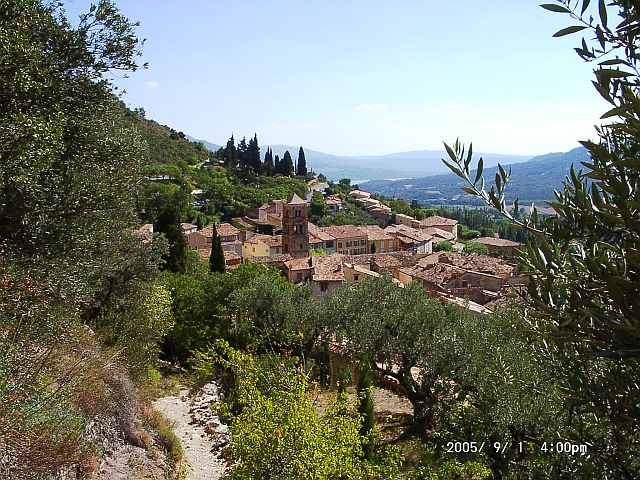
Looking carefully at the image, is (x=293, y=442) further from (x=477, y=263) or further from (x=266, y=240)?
(x=266, y=240)

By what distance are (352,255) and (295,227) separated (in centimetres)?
952

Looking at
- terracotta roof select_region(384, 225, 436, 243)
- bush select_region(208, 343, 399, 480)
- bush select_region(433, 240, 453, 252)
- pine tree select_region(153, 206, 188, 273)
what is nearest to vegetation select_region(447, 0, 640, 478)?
bush select_region(208, 343, 399, 480)

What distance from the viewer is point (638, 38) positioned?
7.47ft

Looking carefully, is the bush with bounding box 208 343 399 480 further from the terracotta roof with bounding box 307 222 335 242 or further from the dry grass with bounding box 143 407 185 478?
the terracotta roof with bounding box 307 222 335 242

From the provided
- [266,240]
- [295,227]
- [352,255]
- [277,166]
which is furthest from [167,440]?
[277,166]

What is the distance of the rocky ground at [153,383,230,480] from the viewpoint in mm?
10977

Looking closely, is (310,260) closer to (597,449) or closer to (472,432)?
(472,432)

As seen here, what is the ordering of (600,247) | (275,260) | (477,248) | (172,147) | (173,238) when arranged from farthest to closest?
1. (172,147)
2. (477,248)
3. (275,260)
4. (173,238)
5. (600,247)

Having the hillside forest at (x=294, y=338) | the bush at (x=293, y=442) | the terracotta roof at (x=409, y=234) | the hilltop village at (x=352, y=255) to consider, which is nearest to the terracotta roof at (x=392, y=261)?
the hilltop village at (x=352, y=255)

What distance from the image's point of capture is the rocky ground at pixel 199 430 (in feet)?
36.0

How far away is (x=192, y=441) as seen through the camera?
12.3 m

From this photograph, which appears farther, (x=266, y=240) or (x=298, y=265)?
(x=266, y=240)

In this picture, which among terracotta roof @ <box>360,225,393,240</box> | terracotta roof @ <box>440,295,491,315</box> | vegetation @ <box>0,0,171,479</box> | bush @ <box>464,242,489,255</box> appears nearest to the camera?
vegetation @ <box>0,0,171,479</box>

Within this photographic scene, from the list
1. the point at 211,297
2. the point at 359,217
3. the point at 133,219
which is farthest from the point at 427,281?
the point at 359,217
